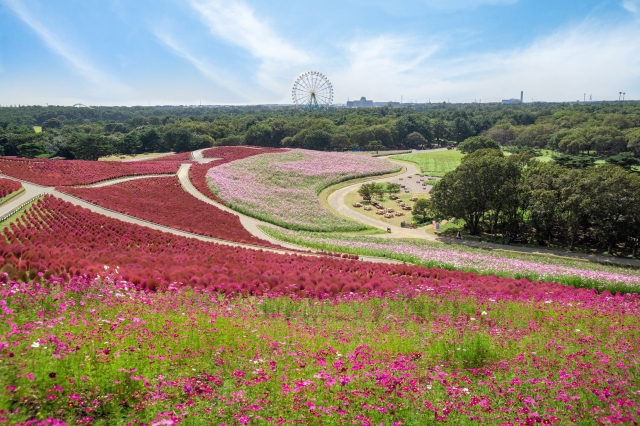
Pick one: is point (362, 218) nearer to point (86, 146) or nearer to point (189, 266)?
A: point (189, 266)

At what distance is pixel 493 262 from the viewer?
29.4 meters

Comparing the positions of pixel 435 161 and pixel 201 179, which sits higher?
pixel 435 161

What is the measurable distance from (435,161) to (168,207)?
3037 inches

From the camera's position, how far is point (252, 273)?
18.2 m

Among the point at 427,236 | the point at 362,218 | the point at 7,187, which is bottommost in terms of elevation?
the point at 427,236

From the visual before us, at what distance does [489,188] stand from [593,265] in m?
14.1

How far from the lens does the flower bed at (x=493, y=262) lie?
2390 centimetres

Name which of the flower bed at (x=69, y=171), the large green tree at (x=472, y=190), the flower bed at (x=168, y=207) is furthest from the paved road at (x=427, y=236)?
the flower bed at (x=69, y=171)

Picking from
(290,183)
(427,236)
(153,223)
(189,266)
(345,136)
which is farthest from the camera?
(345,136)

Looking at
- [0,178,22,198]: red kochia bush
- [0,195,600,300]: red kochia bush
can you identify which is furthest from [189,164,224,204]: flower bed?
[0,195,600,300]: red kochia bush

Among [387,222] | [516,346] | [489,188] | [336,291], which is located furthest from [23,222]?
[489,188]

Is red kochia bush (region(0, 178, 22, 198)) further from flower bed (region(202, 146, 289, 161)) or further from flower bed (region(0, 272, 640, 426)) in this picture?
flower bed (region(202, 146, 289, 161))

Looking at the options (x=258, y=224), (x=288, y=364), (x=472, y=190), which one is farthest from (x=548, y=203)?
(x=288, y=364)

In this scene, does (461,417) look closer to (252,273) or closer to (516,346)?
(516,346)
